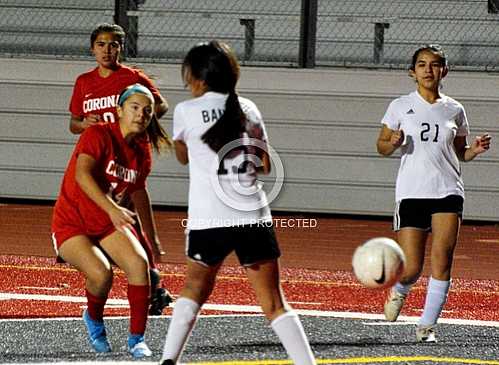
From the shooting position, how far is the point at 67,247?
7297 millimetres

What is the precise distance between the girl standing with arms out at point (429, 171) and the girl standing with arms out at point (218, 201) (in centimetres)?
220

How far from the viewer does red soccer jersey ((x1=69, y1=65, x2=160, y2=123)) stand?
9.46 m

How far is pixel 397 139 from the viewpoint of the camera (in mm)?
8133

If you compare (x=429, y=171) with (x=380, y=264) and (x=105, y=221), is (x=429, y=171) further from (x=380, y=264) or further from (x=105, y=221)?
(x=105, y=221)

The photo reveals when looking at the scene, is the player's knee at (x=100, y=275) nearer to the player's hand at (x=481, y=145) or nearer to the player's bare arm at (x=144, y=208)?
the player's bare arm at (x=144, y=208)

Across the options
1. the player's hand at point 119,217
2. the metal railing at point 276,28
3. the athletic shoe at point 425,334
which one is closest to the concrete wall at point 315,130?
the metal railing at point 276,28

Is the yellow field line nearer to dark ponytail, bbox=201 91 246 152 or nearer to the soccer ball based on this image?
the soccer ball

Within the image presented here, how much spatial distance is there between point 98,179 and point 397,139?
1950 mm

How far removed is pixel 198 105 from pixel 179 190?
36.9 ft

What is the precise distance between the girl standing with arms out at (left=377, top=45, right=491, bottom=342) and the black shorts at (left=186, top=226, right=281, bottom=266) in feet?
7.44

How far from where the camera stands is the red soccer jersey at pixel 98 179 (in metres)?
7.19

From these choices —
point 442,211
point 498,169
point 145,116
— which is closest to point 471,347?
point 442,211

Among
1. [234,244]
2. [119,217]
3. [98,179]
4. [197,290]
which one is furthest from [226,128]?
[98,179]

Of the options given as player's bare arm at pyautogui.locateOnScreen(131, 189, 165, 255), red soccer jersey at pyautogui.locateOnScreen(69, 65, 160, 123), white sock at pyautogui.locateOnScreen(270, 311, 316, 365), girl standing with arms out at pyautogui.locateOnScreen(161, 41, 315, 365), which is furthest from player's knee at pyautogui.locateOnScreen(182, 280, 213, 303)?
red soccer jersey at pyautogui.locateOnScreen(69, 65, 160, 123)
